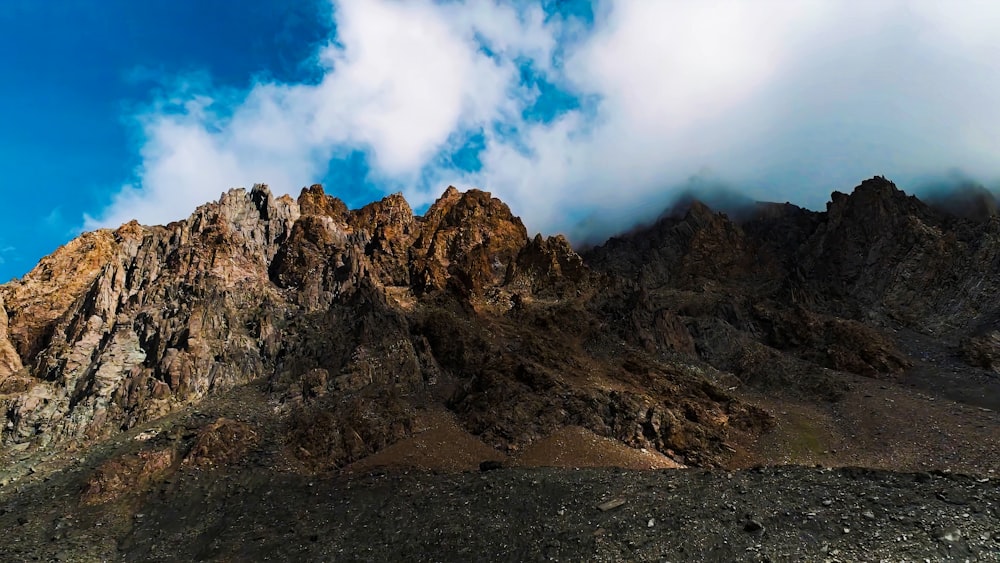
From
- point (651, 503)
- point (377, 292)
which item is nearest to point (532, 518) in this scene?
point (651, 503)

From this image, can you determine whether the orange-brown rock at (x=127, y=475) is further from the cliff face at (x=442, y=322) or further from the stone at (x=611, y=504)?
the stone at (x=611, y=504)

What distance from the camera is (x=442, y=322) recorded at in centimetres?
7731

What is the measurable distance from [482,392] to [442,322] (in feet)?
56.7

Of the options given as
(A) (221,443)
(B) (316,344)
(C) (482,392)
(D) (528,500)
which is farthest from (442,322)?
(D) (528,500)

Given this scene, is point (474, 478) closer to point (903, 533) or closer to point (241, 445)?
point (241, 445)

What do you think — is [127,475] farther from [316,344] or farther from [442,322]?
[442,322]

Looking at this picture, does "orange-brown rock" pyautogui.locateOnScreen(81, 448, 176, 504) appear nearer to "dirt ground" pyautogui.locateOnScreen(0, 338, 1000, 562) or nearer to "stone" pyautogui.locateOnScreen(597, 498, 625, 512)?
"dirt ground" pyautogui.locateOnScreen(0, 338, 1000, 562)

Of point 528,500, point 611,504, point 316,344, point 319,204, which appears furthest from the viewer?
point 319,204

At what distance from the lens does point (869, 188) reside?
382ft

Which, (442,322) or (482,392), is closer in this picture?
(482,392)

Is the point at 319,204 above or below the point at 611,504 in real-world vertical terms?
above

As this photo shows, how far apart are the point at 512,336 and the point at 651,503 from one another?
46724mm

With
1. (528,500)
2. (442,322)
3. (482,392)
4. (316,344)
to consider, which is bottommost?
(528,500)

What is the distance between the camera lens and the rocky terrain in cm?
3366
